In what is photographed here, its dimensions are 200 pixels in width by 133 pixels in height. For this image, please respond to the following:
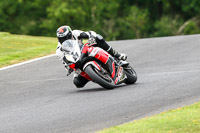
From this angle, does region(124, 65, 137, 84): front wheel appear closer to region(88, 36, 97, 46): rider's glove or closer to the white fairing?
region(88, 36, 97, 46): rider's glove

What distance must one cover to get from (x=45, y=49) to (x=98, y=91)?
8.95 m

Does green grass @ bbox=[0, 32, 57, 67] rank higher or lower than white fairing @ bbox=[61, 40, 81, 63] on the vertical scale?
lower

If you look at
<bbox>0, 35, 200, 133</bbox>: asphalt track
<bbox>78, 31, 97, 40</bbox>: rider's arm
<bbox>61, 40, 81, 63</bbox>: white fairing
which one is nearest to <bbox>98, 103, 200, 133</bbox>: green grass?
<bbox>0, 35, 200, 133</bbox>: asphalt track

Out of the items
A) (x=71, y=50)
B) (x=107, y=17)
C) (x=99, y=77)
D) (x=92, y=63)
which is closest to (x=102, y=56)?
(x=92, y=63)

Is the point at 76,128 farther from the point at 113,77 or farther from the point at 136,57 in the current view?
the point at 136,57

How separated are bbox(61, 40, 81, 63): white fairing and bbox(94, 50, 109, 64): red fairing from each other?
0.38 metres

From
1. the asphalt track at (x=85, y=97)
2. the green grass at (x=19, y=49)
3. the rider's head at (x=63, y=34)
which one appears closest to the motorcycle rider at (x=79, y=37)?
the rider's head at (x=63, y=34)

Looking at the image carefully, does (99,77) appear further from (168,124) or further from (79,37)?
(168,124)

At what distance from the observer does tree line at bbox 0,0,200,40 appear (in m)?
55.3

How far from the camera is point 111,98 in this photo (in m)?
9.65

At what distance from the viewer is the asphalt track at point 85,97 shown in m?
8.16

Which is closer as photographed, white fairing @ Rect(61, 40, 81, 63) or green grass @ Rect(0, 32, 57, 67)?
white fairing @ Rect(61, 40, 81, 63)

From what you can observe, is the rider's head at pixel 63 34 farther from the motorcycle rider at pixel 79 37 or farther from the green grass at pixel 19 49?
the green grass at pixel 19 49

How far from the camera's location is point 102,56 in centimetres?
1054
